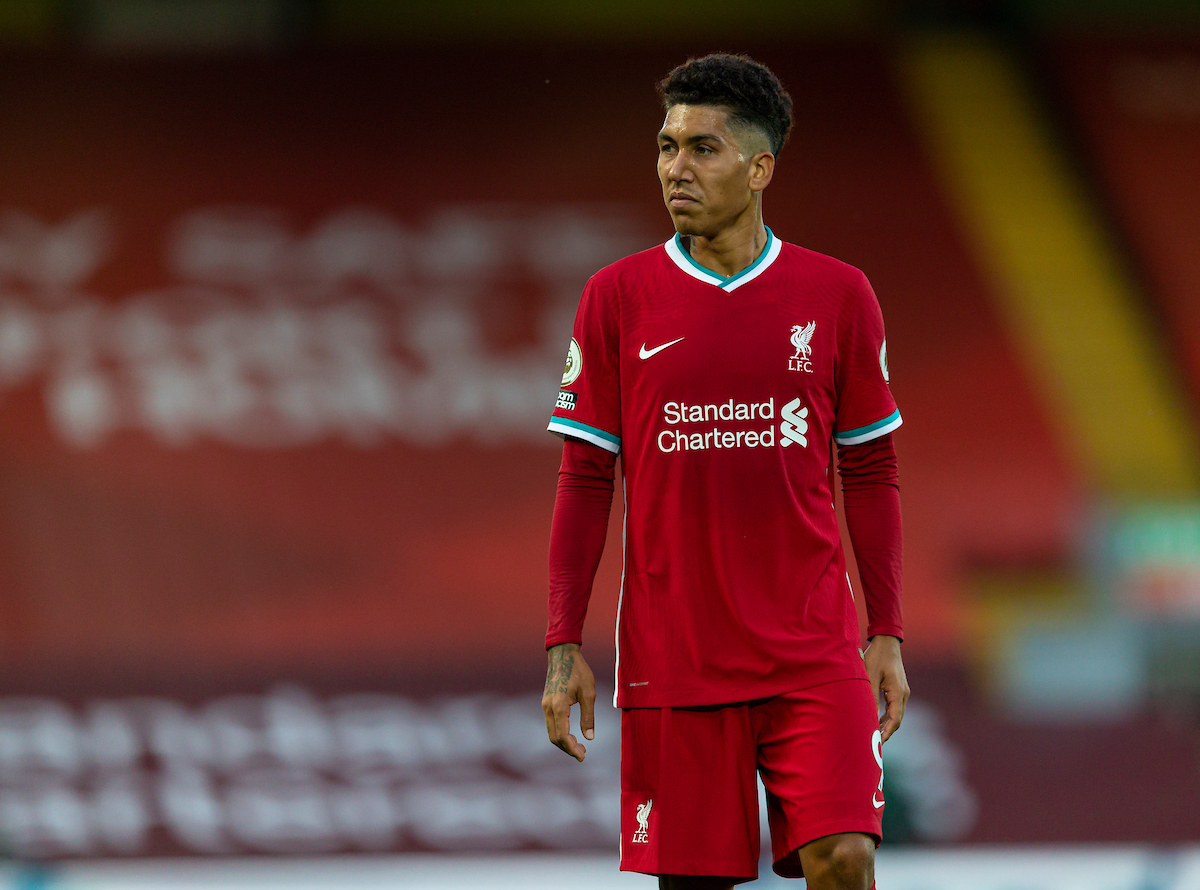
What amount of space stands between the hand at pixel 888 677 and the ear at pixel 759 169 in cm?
84

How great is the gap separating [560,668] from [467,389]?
314 centimetres

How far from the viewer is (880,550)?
2.54 metres

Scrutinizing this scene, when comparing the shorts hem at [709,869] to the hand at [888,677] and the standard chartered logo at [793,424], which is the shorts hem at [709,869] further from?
the standard chartered logo at [793,424]

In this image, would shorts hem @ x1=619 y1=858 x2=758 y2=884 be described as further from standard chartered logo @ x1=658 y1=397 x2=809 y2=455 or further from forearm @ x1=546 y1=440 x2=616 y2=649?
standard chartered logo @ x1=658 y1=397 x2=809 y2=455

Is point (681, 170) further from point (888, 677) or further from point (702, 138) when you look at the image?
point (888, 677)

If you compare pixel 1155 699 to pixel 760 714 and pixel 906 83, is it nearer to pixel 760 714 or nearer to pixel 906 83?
pixel 906 83

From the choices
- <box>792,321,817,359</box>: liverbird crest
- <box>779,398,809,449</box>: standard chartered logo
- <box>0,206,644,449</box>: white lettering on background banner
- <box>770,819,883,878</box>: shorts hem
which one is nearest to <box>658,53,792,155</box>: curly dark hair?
<box>792,321,817,359</box>: liverbird crest

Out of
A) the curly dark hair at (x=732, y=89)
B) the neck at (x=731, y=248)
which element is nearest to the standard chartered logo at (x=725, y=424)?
the neck at (x=731, y=248)

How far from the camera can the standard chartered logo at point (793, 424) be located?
242cm

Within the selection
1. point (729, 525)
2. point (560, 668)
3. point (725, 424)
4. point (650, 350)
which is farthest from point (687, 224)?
point (560, 668)

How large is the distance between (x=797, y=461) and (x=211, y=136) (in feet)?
12.6

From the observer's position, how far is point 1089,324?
549cm

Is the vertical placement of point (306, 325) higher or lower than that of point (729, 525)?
higher

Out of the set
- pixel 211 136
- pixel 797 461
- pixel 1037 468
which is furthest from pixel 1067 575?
pixel 211 136
